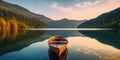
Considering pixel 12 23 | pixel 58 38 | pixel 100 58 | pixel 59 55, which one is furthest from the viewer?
pixel 12 23

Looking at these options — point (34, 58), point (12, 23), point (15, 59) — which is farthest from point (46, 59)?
point (12, 23)

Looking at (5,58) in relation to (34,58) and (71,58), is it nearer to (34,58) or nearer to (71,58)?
(34,58)

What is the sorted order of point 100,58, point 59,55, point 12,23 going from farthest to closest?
point 12,23
point 100,58
point 59,55

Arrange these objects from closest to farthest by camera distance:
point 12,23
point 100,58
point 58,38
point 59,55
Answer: point 59,55, point 100,58, point 58,38, point 12,23

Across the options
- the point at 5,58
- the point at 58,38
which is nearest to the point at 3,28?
the point at 58,38

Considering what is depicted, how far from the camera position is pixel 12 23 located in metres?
153

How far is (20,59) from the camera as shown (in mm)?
32781

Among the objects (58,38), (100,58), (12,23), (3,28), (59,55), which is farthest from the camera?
(12,23)

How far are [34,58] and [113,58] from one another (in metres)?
13.0

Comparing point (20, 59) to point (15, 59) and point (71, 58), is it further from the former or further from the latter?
point (71, 58)

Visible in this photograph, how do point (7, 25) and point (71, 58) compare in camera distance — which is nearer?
point (71, 58)

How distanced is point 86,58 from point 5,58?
13593 mm

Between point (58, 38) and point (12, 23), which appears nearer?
point (58, 38)

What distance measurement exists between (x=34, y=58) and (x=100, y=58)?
431 inches
